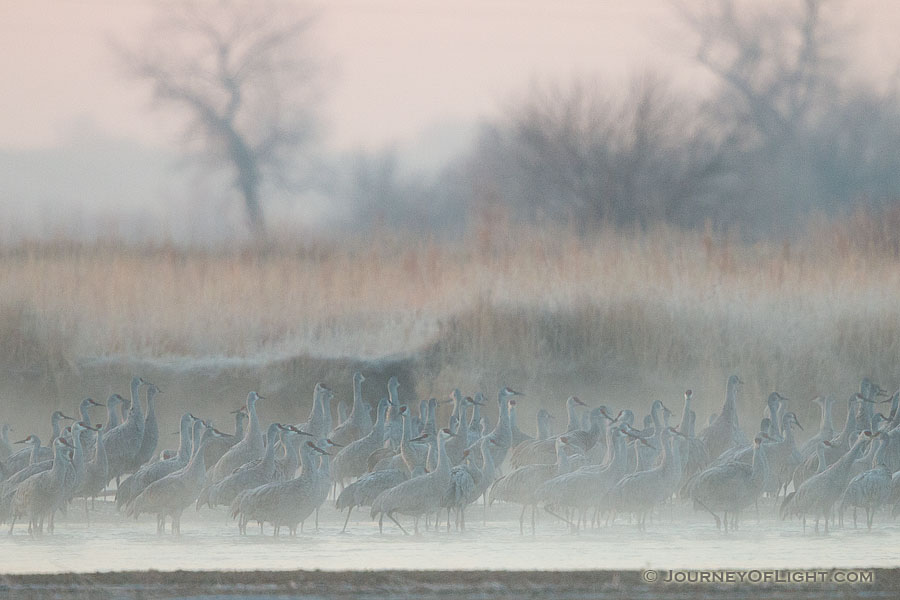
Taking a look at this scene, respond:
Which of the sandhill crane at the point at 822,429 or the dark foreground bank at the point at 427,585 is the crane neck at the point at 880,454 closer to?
the sandhill crane at the point at 822,429

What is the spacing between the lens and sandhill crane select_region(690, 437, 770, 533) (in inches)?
244

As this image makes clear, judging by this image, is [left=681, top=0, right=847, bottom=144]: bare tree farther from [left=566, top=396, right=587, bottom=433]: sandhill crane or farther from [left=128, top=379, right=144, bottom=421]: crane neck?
[left=128, top=379, right=144, bottom=421]: crane neck

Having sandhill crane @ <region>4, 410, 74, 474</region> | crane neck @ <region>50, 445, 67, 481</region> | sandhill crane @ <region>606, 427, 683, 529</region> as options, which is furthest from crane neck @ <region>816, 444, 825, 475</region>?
sandhill crane @ <region>4, 410, 74, 474</region>

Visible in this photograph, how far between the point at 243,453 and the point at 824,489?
7.98 ft

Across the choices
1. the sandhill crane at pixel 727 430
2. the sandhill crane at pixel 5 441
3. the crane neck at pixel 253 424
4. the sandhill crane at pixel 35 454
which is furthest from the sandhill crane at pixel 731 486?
the sandhill crane at pixel 5 441

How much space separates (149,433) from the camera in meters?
6.54

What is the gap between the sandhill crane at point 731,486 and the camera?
6.19m

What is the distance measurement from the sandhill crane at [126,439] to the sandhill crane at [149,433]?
0.02 m

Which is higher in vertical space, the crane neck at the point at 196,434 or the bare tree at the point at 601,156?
the bare tree at the point at 601,156

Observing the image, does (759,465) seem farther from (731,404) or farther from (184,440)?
(184,440)

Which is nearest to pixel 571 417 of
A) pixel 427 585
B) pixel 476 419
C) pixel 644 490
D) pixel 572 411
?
pixel 572 411

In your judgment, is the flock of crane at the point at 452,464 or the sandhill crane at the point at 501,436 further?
the sandhill crane at the point at 501,436

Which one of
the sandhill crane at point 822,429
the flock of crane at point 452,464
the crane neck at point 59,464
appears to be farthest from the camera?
the sandhill crane at point 822,429

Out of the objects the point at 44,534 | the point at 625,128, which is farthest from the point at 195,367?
the point at 625,128
